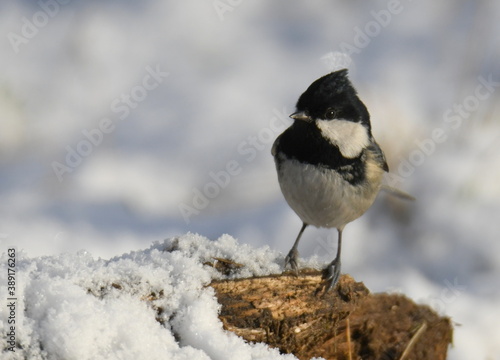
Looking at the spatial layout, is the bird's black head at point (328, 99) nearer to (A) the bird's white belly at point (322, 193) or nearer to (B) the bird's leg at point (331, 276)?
(A) the bird's white belly at point (322, 193)

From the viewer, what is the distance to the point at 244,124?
131 inches

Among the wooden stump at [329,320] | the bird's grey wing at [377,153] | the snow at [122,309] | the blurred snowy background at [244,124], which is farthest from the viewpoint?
the blurred snowy background at [244,124]

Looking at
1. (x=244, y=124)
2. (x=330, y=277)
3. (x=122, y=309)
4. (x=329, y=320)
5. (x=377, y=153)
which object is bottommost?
(x=122, y=309)

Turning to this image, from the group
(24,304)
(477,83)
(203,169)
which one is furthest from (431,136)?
(24,304)

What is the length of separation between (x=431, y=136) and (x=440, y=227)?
20.9 inches

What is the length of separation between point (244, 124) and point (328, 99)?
1.44 metres

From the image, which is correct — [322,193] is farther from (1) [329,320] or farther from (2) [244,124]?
(2) [244,124]

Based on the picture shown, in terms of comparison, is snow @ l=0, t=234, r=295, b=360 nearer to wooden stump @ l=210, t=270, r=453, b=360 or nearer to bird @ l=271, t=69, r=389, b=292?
wooden stump @ l=210, t=270, r=453, b=360

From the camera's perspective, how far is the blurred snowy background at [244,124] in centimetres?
291

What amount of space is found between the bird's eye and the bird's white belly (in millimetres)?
168

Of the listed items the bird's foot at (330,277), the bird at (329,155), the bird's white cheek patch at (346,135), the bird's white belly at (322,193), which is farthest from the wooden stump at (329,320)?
the bird's white cheek patch at (346,135)

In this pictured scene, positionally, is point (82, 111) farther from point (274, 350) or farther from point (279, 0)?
point (274, 350)

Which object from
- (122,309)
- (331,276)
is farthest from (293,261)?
(122,309)

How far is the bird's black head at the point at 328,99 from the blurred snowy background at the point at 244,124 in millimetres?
903
